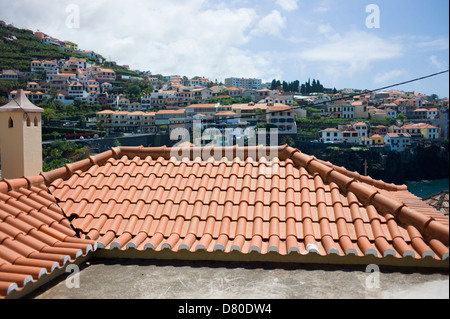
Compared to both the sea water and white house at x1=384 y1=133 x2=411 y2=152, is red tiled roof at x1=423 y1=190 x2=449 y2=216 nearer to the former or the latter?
the sea water

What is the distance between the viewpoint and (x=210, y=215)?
544 cm

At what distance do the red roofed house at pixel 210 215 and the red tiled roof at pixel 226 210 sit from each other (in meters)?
0.02

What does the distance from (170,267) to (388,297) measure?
2280mm

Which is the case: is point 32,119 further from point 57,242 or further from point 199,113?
point 199,113

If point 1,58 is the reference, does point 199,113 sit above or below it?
below

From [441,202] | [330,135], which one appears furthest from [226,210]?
[330,135]

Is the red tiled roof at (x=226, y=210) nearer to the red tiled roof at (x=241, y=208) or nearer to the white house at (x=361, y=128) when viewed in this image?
the red tiled roof at (x=241, y=208)

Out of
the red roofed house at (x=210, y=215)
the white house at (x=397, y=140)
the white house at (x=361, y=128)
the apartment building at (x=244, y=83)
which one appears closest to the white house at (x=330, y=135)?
the white house at (x=361, y=128)

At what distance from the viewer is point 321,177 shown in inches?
241

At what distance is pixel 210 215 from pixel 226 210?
0.24m

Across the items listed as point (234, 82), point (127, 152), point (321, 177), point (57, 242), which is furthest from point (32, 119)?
point (234, 82)

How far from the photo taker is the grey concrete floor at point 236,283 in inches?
159

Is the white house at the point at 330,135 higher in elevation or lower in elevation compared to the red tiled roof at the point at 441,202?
higher
